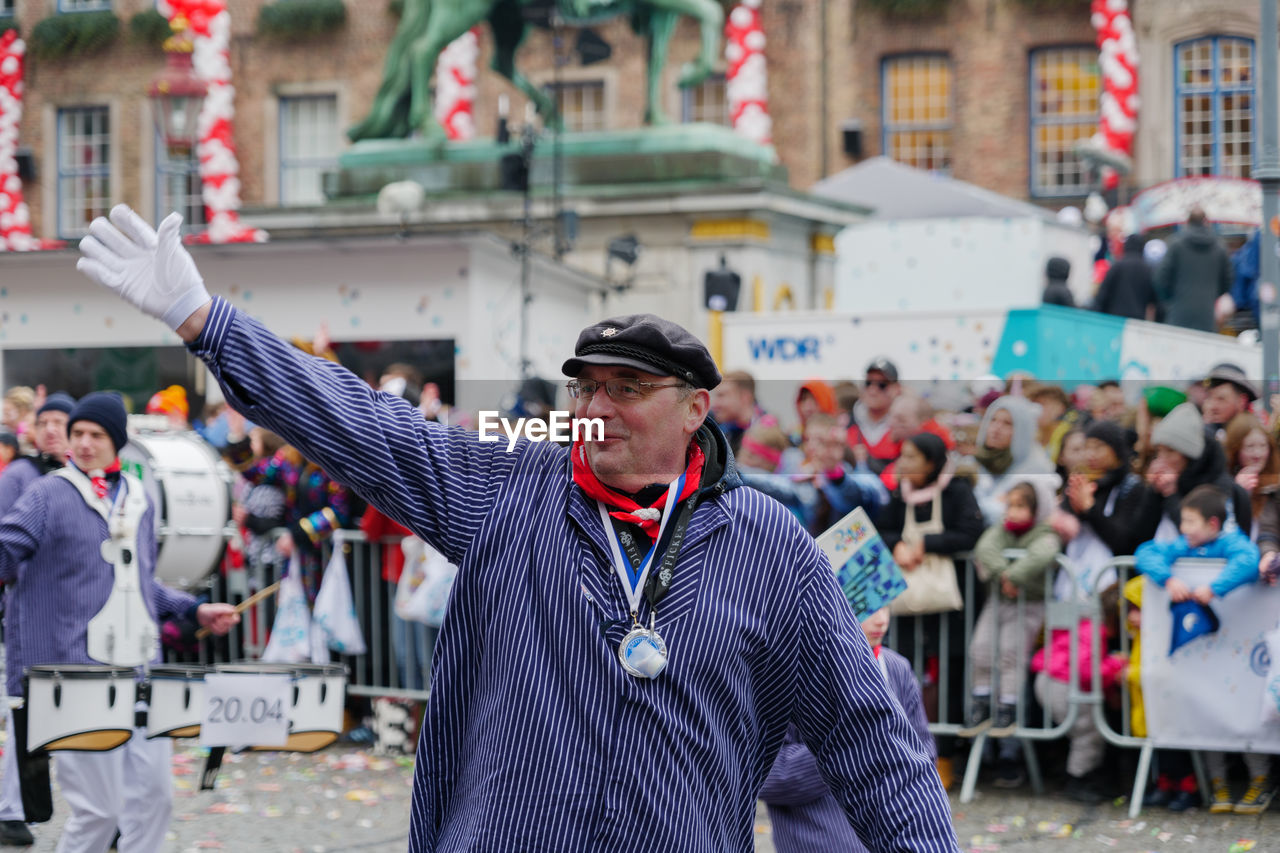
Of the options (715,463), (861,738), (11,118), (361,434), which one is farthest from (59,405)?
(11,118)

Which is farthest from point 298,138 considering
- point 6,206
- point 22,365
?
point 22,365

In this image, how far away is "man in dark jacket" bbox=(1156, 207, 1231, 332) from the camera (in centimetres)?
1539

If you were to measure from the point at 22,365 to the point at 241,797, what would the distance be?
25.1 ft

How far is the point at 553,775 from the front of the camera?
3.24 metres

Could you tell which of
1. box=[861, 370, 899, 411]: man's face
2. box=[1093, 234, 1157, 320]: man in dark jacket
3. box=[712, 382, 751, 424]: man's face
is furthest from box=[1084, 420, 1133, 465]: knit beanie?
box=[1093, 234, 1157, 320]: man in dark jacket

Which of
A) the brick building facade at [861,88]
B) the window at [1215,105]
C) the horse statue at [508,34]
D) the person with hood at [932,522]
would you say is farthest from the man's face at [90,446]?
the window at [1215,105]

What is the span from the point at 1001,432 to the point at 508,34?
10.3 metres

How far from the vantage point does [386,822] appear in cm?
827

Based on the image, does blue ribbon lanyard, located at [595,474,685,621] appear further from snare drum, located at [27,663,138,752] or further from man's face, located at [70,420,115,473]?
man's face, located at [70,420,115,473]

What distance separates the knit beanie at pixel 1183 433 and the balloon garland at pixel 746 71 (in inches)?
851

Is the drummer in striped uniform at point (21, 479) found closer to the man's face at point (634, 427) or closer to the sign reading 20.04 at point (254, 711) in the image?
the sign reading 20.04 at point (254, 711)

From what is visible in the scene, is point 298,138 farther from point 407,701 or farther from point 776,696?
point 776,696

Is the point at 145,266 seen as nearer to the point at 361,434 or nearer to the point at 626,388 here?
the point at 361,434

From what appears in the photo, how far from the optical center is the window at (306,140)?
3388 centimetres
